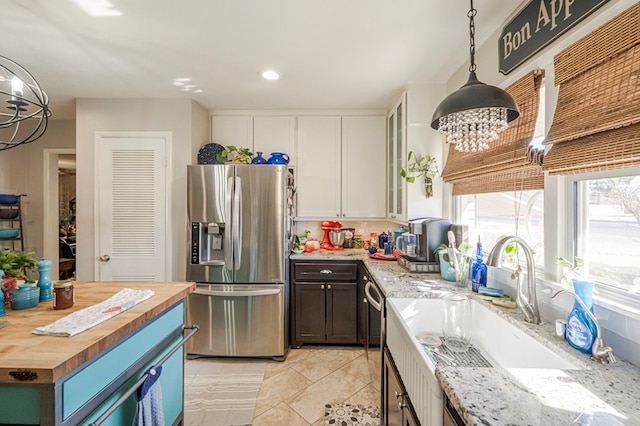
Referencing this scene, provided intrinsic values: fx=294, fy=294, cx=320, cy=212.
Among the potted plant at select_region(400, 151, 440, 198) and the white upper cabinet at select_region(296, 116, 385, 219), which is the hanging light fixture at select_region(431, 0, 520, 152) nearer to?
the potted plant at select_region(400, 151, 440, 198)

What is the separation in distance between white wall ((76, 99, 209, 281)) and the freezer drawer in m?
0.46

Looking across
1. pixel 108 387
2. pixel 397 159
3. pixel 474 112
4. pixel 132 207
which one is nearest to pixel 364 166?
pixel 397 159

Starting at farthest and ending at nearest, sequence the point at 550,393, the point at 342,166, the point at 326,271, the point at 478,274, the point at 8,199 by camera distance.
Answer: the point at 8,199, the point at 342,166, the point at 326,271, the point at 478,274, the point at 550,393

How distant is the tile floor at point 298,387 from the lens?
2.00 metres

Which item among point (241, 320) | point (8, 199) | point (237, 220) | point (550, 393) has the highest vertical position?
point (8, 199)

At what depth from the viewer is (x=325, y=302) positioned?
2.85m

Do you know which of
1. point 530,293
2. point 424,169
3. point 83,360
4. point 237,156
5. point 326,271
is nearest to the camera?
point 83,360

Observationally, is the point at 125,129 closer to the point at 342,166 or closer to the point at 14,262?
the point at 14,262

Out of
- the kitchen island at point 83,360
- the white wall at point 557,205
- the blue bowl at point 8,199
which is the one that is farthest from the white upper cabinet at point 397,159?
the blue bowl at point 8,199

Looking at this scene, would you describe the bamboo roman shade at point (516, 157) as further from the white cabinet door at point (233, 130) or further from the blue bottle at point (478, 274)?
the white cabinet door at point (233, 130)

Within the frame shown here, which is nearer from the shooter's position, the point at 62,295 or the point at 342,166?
the point at 62,295

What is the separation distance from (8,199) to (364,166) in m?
4.12

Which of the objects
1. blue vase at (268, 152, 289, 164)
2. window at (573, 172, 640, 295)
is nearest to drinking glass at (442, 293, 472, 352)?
window at (573, 172, 640, 295)

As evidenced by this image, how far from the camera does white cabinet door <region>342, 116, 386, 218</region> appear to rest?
10.7 feet
